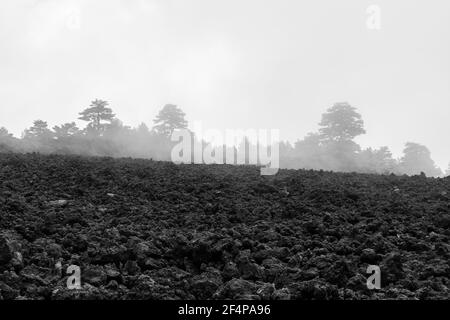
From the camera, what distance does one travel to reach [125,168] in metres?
11.7

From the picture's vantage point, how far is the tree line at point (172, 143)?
4044cm

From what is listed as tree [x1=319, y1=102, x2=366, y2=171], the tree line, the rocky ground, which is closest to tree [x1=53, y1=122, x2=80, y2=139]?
the tree line

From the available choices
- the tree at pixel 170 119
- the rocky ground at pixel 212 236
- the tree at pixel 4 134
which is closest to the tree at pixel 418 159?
the tree at pixel 170 119

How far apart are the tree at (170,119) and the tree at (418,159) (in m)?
28.1

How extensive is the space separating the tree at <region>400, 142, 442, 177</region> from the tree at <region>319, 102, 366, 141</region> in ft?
28.3

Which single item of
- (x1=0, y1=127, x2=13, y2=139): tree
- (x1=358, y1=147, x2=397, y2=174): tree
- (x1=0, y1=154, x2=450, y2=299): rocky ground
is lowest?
(x1=0, y1=154, x2=450, y2=299): rocky ground

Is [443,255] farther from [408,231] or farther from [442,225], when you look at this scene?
[442,225]

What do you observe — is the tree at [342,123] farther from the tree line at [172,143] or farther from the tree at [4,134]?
the tree at [4,134]

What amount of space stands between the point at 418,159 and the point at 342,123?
13608mm

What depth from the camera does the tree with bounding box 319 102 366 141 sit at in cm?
Result: 5212

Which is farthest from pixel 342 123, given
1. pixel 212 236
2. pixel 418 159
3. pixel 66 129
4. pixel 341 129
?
pixel 212 236

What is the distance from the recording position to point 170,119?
179 ft

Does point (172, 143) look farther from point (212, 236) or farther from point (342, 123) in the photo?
point (212, 236)

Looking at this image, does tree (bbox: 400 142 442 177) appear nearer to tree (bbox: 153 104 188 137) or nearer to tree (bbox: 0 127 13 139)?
tree (bbox: 153 104 188 137)
